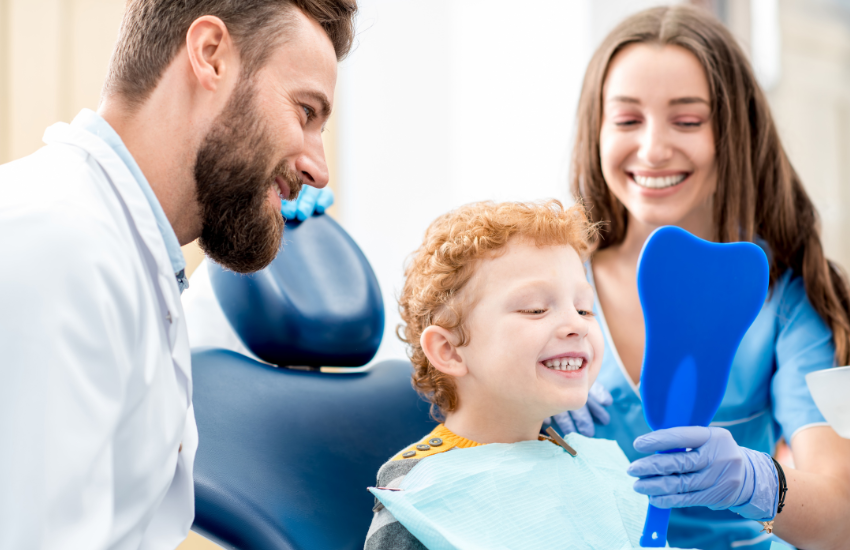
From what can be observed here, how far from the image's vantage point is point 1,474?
701 millimetres

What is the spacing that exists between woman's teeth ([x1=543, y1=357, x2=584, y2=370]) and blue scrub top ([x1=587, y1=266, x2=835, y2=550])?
0.47 meters

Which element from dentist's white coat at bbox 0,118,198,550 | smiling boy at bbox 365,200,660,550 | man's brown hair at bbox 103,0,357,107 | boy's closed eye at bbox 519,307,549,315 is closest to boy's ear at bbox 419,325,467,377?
smiling boy at bbox 365,200,660,550

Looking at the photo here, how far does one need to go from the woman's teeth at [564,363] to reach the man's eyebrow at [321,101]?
498mm

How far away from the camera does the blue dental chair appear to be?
1036 mm

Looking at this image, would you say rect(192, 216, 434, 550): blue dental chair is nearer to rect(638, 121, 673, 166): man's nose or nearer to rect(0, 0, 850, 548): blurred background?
rect(638, 121, 673, 166): man's nose

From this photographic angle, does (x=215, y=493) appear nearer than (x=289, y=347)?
Yes

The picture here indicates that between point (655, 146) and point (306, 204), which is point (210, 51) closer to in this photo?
point (306, 204)

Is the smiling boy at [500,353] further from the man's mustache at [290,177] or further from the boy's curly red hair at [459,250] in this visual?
the man's mustache at [290,177]

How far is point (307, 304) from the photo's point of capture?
1.27 meters

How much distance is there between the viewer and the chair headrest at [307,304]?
126 centimetres

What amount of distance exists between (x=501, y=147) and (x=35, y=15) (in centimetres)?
195

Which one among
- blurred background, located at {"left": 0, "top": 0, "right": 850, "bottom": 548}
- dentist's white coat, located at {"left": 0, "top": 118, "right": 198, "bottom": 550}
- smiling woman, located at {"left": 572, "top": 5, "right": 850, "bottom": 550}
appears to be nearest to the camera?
dentist's white coat, located at {"left": 0, "top": 118, "right": 198, "bottom": 550}

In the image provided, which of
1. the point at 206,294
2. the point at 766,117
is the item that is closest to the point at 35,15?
the point at 206,294

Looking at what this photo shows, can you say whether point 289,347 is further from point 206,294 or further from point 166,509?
point 166,509
